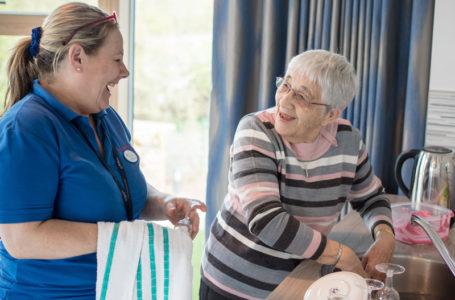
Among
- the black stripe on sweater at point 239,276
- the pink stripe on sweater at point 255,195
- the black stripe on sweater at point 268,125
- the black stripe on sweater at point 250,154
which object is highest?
the black stripe on sweater at point 268,125

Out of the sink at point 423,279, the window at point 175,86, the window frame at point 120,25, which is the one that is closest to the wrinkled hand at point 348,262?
the sink at point 423,279

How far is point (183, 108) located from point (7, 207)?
4159 millimetres

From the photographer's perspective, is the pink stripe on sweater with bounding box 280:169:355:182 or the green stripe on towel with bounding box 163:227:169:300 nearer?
the green stripe on towel with bounding box 163:227:169:300

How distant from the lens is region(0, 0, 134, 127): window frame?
8.64 feet

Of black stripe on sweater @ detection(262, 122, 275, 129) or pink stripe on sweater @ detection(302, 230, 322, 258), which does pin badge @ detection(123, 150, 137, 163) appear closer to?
black stripe on sweater @ detection(262, 122, 275, 129)

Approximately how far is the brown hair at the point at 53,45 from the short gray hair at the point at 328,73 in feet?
1.68

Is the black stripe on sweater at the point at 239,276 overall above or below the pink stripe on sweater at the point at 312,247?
below

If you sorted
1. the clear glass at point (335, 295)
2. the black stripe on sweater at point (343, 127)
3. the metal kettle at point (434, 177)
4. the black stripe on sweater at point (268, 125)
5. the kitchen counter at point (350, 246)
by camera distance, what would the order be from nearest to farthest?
the clear glass at point (335, 295), the kitchen counter at point (350, 246), the black stripe on sweater at point (268, 125), the black stripe on sweater at point (343, 127), the metal kettle at point (434, 177)

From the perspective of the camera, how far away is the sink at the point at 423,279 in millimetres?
1529

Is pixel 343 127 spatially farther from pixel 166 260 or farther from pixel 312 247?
pixel 166 260

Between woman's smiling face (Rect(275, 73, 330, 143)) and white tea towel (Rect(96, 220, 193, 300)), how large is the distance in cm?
41

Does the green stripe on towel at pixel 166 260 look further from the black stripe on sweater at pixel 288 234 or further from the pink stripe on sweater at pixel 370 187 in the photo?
the pink stripe on sweater at pixel 370 187

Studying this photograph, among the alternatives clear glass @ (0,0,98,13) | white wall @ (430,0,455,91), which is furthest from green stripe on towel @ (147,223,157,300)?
clear glass @ (0,0,98,13)

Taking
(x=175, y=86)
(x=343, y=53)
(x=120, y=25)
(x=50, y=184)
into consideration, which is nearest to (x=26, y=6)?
(x=120, y=25)
